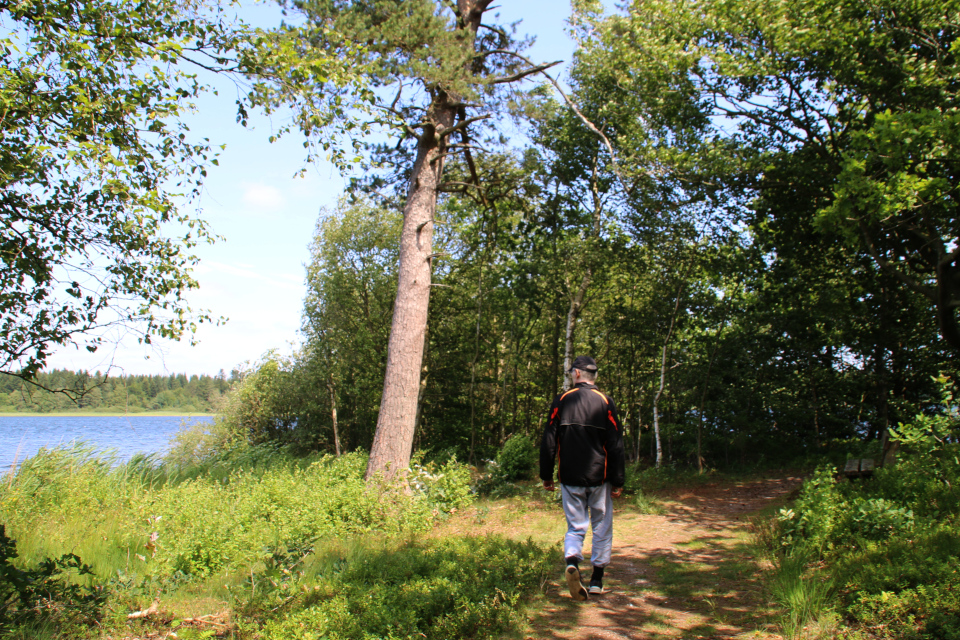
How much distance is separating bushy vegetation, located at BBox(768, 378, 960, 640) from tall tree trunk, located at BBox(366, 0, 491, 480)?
5.08 m

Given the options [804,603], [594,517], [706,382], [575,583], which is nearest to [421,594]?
[575,583]

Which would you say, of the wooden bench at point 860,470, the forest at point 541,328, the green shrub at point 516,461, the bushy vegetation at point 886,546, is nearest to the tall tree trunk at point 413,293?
the forest at point 541,328

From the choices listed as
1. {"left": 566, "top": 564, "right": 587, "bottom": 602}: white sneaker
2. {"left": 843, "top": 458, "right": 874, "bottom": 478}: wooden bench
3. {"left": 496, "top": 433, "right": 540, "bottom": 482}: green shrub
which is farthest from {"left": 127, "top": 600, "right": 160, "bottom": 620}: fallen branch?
{"left": 496, "top": 433, "right": 540, "bottom": 482}: green shrub

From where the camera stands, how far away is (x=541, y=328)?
60.6ft

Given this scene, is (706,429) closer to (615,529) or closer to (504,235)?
(504,235)

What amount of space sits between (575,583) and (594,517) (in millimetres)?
547

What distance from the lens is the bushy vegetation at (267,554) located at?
12.3 feet

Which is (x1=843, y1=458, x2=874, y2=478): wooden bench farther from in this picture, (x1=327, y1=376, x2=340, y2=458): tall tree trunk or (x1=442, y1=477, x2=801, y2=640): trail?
(x1=327, y1=376, x2=340, y2=458): tall tree trunk

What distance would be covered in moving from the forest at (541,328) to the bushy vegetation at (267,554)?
4 cm

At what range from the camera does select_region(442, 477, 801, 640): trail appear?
3785 millimetres

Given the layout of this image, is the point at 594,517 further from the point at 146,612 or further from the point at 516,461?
the point at 516,461

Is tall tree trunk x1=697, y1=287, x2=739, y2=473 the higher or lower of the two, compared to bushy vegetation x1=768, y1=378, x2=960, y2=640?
higher

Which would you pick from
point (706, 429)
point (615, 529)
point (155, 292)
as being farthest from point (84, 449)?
point (706, 429)

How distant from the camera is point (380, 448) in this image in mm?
8555
